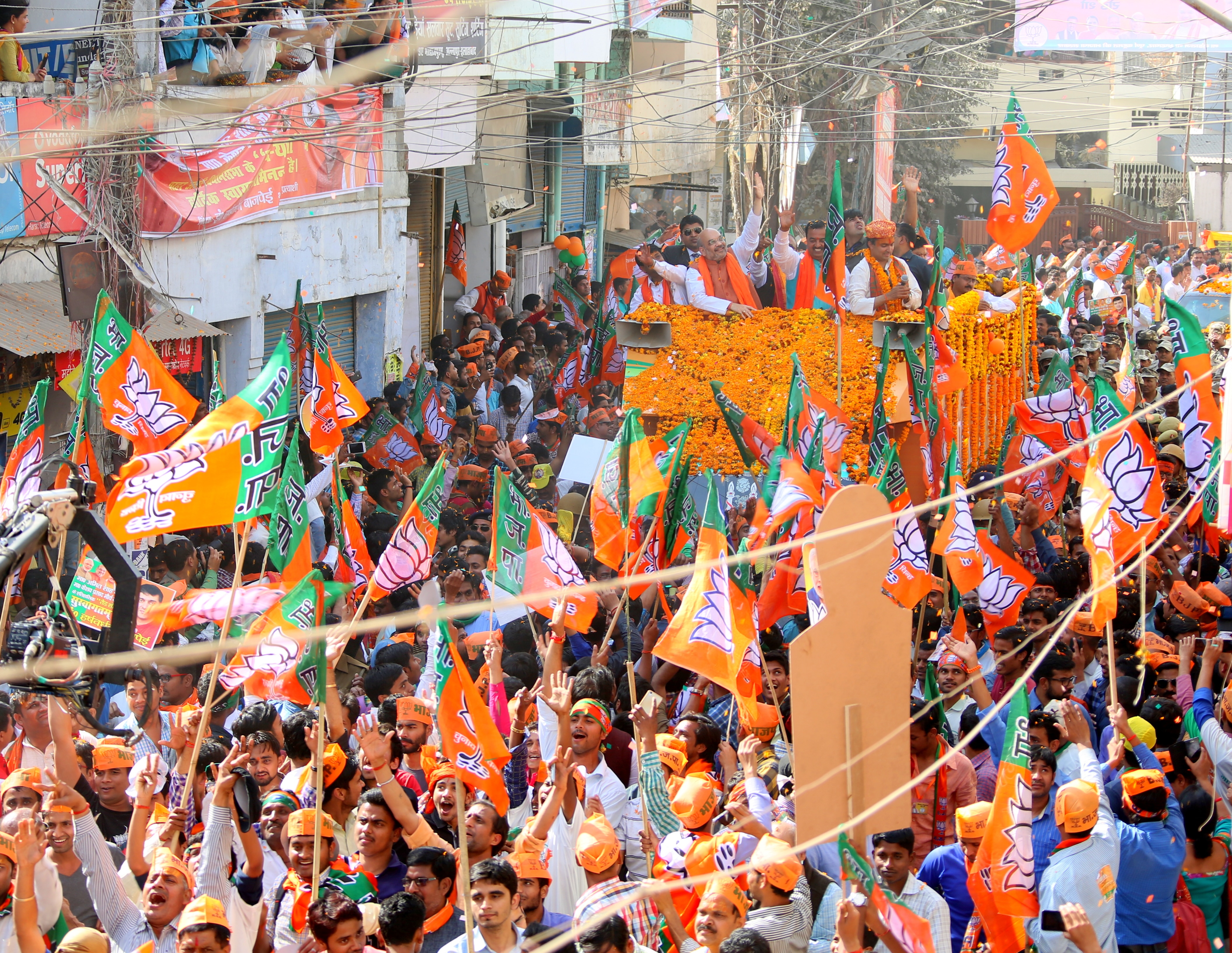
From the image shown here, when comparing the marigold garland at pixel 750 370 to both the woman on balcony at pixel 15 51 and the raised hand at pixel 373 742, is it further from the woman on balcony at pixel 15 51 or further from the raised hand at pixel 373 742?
the raised hand at pixel 373 742

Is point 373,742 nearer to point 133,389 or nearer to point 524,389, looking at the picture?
point 133,389

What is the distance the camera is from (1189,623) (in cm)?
727

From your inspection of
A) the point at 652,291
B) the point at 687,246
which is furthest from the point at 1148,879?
the point at 687,246

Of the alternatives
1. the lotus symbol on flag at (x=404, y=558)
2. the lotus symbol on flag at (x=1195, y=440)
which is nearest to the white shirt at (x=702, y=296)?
the lotus symbol on flag at (x=1195, y=440)

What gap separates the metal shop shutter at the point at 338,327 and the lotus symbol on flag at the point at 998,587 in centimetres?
1006

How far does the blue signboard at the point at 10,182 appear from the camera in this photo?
10430mm

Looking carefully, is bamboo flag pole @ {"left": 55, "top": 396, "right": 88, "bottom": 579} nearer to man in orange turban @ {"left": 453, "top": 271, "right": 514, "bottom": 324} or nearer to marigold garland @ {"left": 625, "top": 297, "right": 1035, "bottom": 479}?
marigold garland @ {"left": 625, "top": 297, "right": 1035, "bottom": 479}

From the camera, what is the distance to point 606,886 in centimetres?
473

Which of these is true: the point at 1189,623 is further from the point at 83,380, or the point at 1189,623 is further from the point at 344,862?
the point at 83,380

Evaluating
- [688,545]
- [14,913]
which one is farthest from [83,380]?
[14,913]

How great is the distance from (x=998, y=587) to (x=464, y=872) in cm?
386

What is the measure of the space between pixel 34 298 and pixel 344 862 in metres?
7.30

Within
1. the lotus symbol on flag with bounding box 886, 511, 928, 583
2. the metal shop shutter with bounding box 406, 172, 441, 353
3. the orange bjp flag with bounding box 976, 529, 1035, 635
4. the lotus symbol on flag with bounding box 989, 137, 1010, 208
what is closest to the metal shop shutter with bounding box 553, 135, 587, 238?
the metal shop shutter with bounding box 406, 172, 441, 353

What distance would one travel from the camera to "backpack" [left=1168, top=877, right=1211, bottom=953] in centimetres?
537
